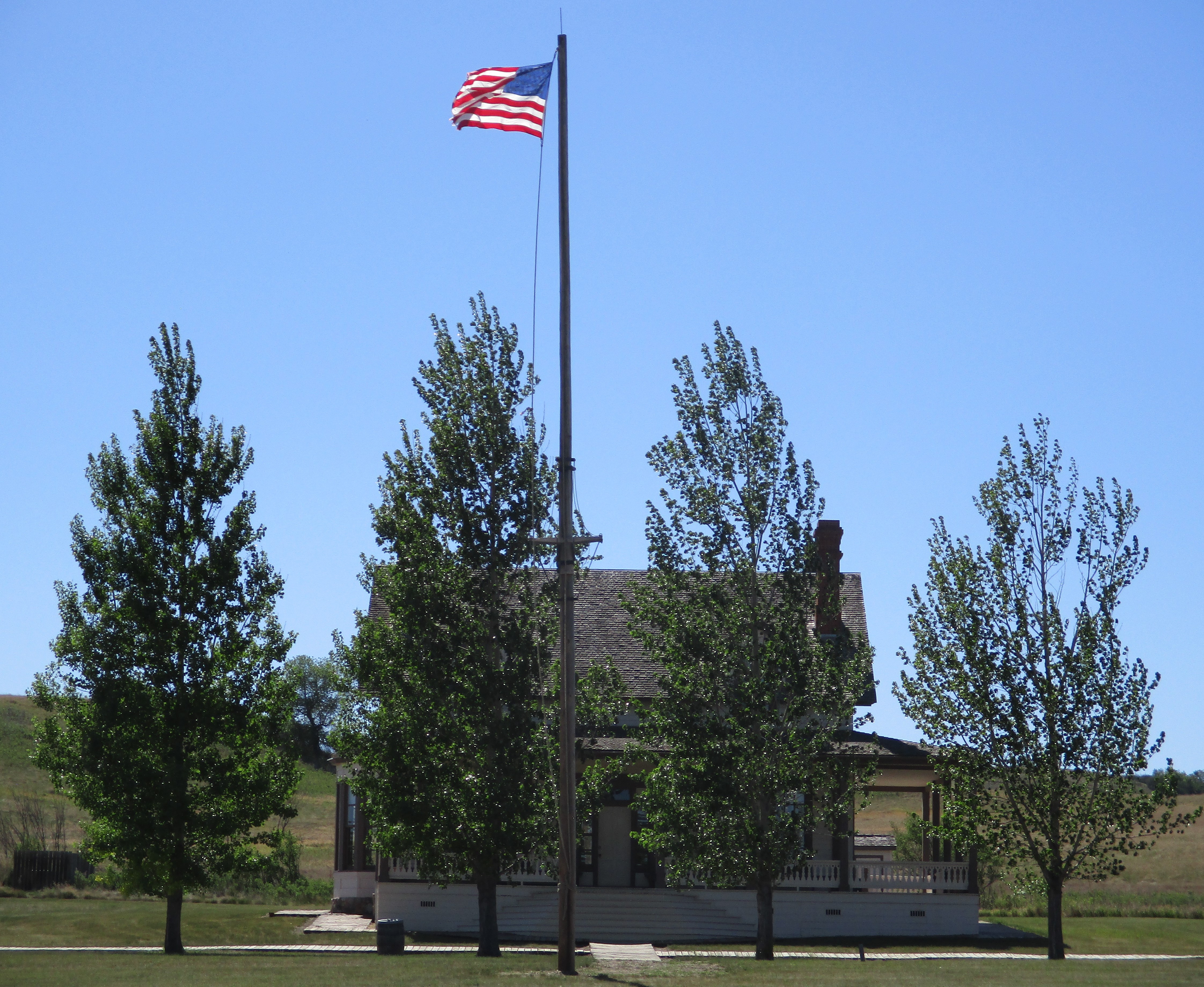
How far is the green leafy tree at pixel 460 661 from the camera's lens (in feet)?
74.2

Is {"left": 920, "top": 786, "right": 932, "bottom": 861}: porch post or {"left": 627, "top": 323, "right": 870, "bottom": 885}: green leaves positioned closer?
{"left": 627, "top": 323, "right": 870, "bottom": 885}: green leaves

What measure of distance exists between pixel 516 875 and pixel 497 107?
18283 mm

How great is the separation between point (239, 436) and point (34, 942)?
35.6ft

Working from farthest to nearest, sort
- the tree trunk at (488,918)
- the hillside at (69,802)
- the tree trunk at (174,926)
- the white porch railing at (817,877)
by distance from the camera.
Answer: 1. the hillside at (69,802)
2. the white porch railing at (817,877)
3. the tree trunk at (174,926)
4. the tree trunk at (488,918)

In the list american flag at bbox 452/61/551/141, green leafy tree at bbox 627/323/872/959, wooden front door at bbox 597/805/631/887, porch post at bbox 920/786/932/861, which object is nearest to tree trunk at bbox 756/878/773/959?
green leafy tree at bbox 627/323/872/959

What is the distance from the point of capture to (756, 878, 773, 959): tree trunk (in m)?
22.9

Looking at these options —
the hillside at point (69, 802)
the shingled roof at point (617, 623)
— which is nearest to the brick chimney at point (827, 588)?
the shingled roof at point (617, 623)

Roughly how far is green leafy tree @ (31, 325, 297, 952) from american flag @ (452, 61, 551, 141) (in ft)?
31.0

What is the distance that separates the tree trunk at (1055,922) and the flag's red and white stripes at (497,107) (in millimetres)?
16306

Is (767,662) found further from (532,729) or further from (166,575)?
(166,575)

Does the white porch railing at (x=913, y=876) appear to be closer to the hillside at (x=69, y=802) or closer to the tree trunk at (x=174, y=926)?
the tree trunk at (x=174, y=926)

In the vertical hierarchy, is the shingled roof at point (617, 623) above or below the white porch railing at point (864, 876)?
above

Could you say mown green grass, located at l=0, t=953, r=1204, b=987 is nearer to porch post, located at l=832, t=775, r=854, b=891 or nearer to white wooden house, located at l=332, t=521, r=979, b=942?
white wooden house, located at l=332, t=521, r=979, b=942

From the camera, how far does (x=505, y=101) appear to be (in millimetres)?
18531
